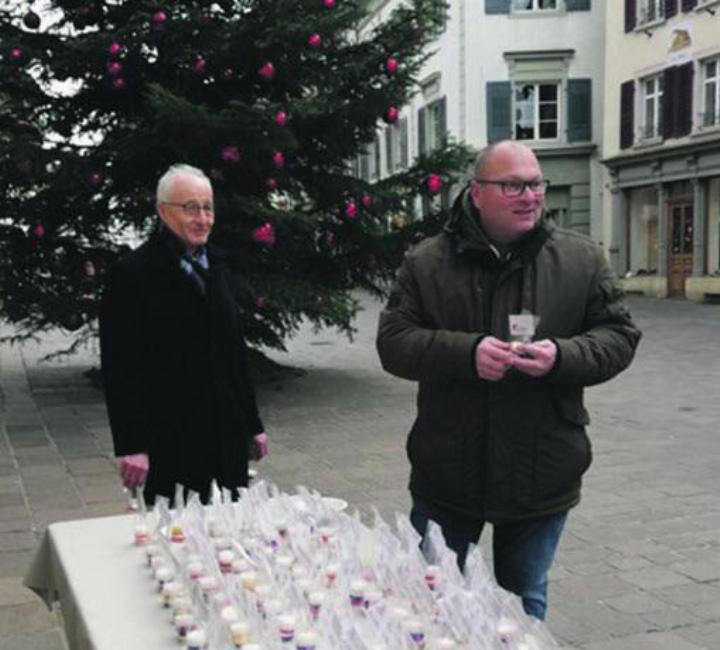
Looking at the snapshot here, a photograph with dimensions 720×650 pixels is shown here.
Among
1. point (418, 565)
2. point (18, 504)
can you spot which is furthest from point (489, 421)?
point (18, 504)

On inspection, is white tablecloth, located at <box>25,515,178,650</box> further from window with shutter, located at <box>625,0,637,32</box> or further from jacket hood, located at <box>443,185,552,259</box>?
window with shutter, located at <box>625,0,637,32</box>

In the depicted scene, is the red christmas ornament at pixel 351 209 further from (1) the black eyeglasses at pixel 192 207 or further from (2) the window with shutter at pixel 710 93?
(2) the window with shutter at pixel 710 93

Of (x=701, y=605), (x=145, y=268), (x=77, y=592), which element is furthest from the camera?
(x=701, y=605)

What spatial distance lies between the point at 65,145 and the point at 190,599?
775 centimetres

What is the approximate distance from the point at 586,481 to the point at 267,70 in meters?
4.62

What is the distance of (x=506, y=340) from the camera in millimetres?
2590

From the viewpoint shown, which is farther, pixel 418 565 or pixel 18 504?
pixel 18 504

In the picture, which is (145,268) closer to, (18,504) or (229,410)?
(229,410)

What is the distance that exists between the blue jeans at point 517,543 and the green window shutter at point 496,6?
86.9 feet

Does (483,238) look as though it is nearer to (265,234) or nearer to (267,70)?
(265,234)

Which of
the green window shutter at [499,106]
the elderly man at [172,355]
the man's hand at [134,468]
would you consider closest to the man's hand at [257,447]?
the elderly man at [172,355]

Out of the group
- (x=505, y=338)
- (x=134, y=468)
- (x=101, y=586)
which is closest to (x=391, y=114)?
(x=134, y=468)

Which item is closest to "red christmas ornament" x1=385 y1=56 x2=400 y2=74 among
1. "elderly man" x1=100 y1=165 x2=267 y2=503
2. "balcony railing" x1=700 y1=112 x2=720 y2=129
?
"elderly man" x1=100 y1=165 x2=267 y2=503

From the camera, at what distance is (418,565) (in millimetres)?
2074
